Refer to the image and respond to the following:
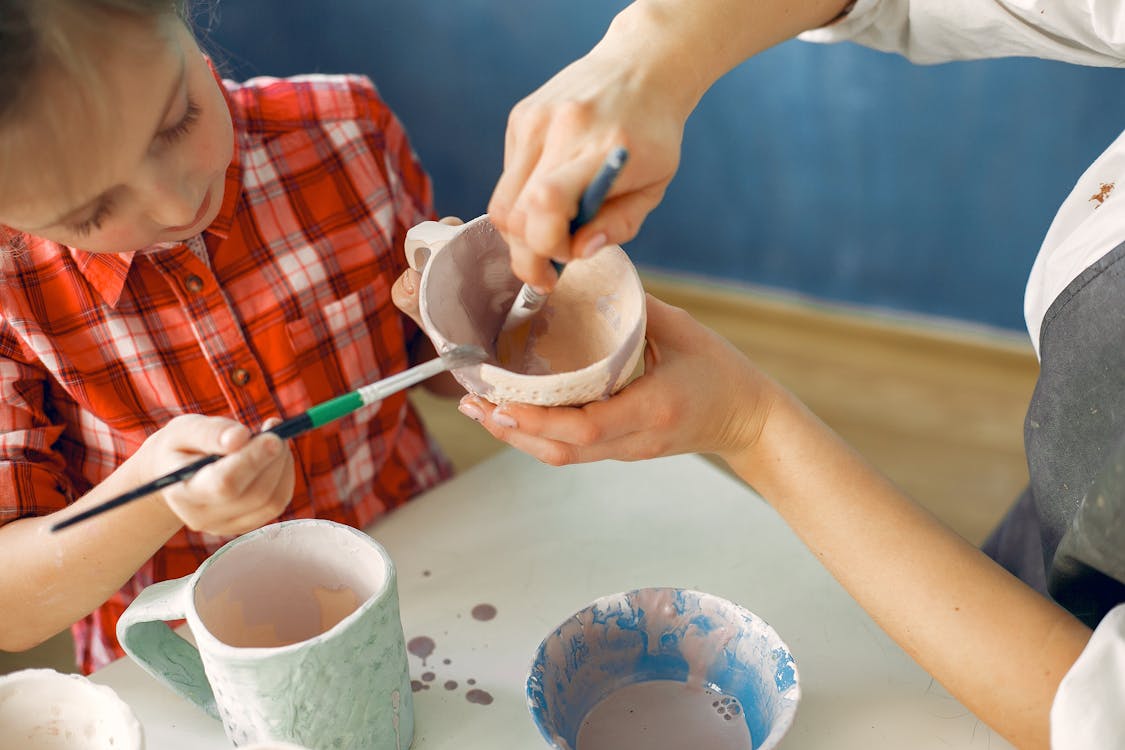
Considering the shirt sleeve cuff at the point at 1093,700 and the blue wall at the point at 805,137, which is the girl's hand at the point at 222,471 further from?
the blue wall at the point at 805,137

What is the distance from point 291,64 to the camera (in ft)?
6.97

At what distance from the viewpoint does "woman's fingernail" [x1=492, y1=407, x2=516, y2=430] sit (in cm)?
66

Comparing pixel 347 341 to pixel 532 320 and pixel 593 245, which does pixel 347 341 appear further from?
pixel 593 245

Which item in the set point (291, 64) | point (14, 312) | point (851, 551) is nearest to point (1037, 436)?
point (851, 551)

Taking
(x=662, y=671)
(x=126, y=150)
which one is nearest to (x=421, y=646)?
(x=662, y=671)

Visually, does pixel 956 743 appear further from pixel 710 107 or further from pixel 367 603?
pixel 710 107

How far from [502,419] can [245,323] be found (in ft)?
1.16

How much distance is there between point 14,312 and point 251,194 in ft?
0.73

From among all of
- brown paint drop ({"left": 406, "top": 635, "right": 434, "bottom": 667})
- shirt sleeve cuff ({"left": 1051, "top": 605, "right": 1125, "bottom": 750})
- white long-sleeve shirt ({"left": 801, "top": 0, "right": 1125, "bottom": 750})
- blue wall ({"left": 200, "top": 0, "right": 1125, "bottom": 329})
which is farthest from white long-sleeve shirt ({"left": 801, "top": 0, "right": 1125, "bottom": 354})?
blue wall ({"left": 200, "top": 0, "right": 1125, "bottom": 329})

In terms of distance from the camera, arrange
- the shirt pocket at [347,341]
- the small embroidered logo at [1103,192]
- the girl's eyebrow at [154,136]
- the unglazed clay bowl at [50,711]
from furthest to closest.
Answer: the shirt pocket at [347,341], the small embroidered logo at [1103,192], the girl's eyebrow at [154,136], the unglazed clay bowl at [50,711]

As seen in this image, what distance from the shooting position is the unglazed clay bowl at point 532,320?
0.63 metres

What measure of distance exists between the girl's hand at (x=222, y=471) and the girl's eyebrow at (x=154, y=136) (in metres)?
0.16

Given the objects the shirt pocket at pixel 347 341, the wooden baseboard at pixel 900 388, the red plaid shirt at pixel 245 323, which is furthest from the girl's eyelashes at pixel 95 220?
the wooden baseboard at pixel 900 388

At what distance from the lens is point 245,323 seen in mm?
909
